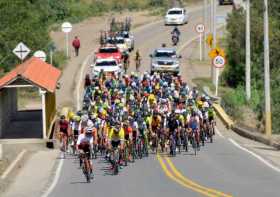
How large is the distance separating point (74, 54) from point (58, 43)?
7.10 meters

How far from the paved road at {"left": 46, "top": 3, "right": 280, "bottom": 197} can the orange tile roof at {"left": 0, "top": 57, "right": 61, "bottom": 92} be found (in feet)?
16.9

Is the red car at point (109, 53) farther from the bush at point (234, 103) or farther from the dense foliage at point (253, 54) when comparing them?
the bush at point (234, 103)

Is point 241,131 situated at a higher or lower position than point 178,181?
higher

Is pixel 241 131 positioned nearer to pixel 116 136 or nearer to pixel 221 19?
pixel 116 136

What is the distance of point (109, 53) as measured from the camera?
58375 mm

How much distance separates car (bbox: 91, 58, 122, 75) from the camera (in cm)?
5425

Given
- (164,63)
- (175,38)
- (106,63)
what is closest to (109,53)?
(106,63)

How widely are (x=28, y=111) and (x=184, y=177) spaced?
2308 cm

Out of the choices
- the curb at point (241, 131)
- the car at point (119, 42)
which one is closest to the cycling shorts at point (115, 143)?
the curb at point (241, 131)

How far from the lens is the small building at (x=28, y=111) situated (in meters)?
36.8

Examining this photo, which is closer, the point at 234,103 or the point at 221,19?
the point at 234,103

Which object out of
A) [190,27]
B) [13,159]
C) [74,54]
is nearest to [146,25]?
[190,27]

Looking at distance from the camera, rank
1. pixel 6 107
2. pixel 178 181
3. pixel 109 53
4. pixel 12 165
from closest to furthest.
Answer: pixel 178 181, pixel 12 165, pixel 6 107, pixel 109 53

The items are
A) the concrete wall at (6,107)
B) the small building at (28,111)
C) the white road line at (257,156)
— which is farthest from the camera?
the concrete wall at (6,107)
